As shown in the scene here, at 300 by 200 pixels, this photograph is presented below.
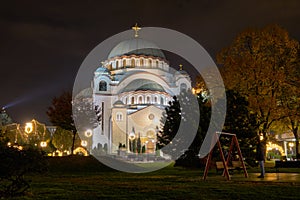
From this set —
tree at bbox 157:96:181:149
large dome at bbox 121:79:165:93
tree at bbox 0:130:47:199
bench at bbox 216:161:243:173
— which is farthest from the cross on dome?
tree at bbox 0:130:47:199

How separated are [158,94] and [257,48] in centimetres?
3296

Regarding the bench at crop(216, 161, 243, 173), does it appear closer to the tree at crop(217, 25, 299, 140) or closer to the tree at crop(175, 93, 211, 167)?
the tree at crop(175, 93, 211, 167)

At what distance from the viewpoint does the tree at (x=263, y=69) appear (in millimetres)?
24844

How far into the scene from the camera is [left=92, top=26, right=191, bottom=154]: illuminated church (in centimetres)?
5275

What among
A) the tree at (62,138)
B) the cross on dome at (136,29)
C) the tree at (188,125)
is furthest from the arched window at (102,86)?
the tree at (188,125)

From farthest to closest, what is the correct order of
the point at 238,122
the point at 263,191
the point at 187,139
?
the point at 187,139 → the point at 238,122 → the point at 263,191

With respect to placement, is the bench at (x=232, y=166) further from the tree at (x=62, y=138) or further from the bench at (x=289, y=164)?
the tree at (x=62, y=138)

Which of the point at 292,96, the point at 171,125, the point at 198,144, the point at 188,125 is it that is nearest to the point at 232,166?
the point at 198,144

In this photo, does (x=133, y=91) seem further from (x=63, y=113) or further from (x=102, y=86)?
(x=63, y=113)

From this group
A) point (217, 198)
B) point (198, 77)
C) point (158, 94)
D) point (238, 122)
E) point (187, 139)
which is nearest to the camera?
point (217, 198)

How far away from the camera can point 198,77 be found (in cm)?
2920

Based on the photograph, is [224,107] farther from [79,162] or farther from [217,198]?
[217,198]

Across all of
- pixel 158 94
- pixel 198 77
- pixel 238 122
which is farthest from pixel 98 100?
pixel 238 122

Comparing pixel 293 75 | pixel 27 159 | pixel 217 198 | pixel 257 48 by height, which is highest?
pixel 257 48
